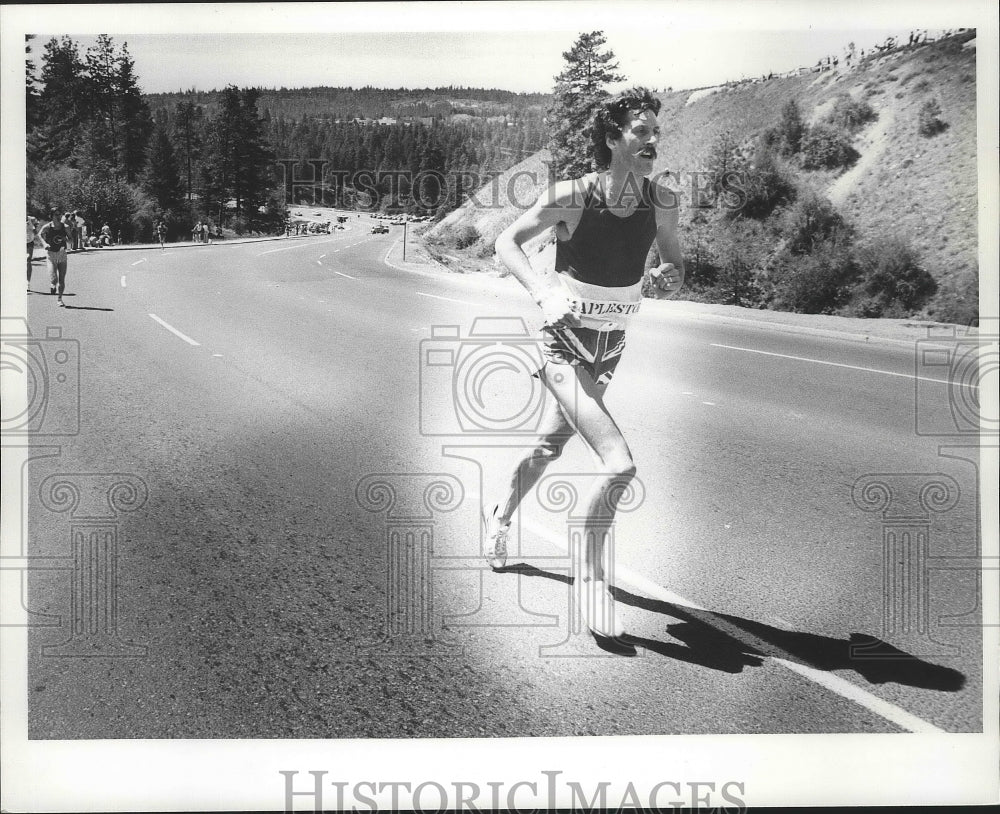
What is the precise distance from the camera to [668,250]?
348 cm

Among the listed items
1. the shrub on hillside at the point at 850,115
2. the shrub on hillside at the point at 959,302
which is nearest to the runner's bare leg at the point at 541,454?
the shrub on hillside at the point at 959,302

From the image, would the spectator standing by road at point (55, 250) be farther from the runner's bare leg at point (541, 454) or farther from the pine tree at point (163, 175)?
the runner's bare leg at point (541, 454)

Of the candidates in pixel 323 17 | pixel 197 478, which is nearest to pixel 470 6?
pixel 323 17

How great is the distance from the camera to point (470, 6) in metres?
3.88

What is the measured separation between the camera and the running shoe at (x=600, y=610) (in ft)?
10.9

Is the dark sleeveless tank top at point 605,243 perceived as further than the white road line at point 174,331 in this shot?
No

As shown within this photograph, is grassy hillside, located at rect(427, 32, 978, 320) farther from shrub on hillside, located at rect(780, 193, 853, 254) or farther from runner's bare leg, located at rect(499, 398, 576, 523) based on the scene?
runner's bare leg, located at rect(499, 398, 576, 523)

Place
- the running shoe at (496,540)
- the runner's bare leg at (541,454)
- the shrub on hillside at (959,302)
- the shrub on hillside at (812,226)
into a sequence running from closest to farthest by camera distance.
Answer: the runner's bare leg at (541,454)
the running shoe at (496,540)
the shrub on hillside at (959,302)
the shrub on hillside at (812,226)

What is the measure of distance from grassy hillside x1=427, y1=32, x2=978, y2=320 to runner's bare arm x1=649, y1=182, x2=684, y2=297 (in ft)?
1.61

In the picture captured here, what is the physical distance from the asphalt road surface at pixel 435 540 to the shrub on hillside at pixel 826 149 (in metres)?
1.57

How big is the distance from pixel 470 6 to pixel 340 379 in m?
2.63

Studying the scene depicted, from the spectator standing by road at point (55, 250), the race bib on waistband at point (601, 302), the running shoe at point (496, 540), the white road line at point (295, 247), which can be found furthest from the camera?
the white road line at point (295, 247)

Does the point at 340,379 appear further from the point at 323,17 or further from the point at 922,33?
the point at 922,33

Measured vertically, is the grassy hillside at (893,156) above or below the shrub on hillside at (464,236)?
above
